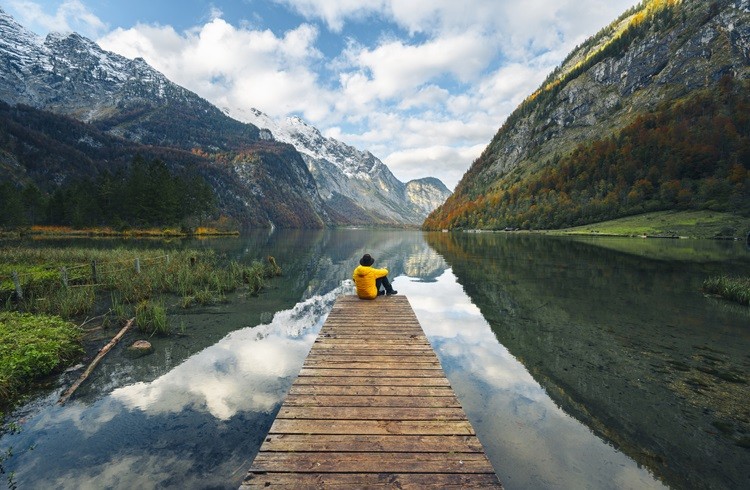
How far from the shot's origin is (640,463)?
7.62m

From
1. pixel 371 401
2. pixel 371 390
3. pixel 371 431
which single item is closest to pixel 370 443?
pixel 371 431

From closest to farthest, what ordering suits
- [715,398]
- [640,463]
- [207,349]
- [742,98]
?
[640,463], [715,398], [207,349], [742,98]

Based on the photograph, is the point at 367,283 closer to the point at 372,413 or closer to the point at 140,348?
the point at 140,348

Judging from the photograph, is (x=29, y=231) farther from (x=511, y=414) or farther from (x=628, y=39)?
(x=628, y=39)

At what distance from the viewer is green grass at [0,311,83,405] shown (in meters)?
10.2

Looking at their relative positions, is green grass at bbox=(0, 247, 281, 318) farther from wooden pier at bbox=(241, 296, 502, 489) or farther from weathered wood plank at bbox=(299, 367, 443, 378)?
wooden pier at bbox=(241, 296, 502, 489)

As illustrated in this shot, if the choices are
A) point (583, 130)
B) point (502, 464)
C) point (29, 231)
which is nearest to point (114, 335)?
point (502, 464)

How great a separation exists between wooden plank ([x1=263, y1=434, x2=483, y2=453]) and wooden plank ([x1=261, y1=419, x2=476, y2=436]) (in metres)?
0.10

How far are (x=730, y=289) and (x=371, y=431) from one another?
94.5 ft

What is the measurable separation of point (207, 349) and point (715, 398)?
17.8 m

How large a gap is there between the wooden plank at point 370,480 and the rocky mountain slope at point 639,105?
128 meters

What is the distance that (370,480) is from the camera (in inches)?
181

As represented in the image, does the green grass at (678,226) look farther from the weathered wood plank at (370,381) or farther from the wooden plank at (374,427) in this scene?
the wooden plank at (374,427)

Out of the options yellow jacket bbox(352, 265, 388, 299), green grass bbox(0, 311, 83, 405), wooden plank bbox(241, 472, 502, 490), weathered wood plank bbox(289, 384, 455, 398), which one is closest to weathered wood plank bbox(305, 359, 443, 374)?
weathered wood plank bbox(289, 384, 455, 398)
